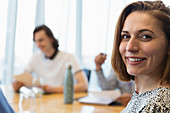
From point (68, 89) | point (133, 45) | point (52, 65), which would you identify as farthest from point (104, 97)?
point (52, 65)

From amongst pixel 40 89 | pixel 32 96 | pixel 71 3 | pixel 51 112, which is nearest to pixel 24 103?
pixel 32 96

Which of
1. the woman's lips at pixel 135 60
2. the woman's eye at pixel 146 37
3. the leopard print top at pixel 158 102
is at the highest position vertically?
the woman's eye at pixel 146 37

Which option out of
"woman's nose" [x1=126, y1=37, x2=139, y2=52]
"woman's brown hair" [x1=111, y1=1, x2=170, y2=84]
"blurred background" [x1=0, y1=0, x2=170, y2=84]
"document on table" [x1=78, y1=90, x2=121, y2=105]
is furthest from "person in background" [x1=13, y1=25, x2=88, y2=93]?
"woman's nose" [x1=126, y1=37, x2=139, y2=52]

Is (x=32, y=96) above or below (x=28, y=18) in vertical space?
below

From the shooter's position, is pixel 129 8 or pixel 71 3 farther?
pixel 71 3

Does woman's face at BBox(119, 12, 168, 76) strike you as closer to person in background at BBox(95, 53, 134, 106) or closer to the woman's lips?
the woman's lips

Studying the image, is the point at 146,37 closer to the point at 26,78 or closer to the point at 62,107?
the point at 62,107

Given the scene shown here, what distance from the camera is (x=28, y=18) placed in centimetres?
124

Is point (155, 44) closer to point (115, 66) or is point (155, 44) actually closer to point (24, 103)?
point (115, 66)

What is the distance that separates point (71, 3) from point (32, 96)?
1.93 ft

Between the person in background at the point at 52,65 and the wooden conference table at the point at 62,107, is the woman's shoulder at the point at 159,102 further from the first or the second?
the person in background at the point at 52,65

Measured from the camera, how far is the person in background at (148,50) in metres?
0.66

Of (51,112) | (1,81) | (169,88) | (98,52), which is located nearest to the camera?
(169,88)

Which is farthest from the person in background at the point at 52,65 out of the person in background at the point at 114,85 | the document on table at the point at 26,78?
the person in background at the point at 114,85
